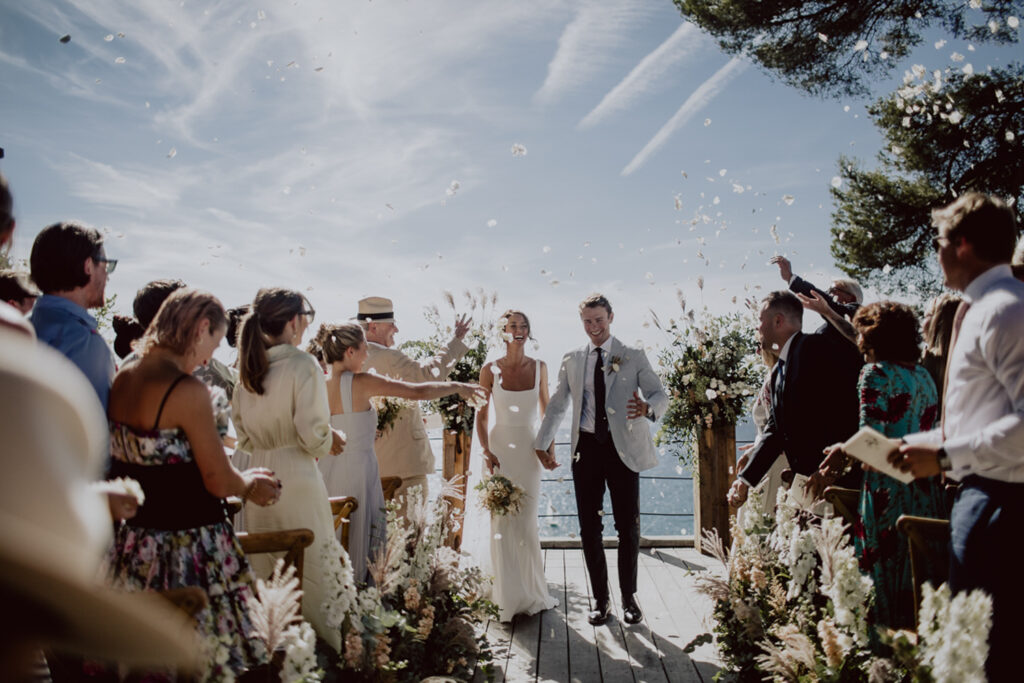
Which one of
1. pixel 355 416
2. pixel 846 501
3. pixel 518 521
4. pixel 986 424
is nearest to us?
pixel 986 424

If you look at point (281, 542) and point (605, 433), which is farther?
point (605, 433)

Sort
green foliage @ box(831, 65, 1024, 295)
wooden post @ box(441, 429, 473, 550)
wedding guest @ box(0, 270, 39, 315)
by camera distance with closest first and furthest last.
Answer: wedding guest @ box(0, 270, 39, 315) < wooden post @ box(441, 429, 473, 550) < green foliage @ box(831, 65, 1024, 295)

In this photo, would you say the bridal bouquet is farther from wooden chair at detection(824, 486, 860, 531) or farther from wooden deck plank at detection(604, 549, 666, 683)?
wooden chair at detection(824, 486, 860, 531)

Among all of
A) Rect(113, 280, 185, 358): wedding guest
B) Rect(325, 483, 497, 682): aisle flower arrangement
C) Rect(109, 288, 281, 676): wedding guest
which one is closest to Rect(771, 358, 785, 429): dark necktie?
Rect(325, 483, 497, 682): aisle flower arrangement

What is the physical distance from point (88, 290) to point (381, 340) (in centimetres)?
257

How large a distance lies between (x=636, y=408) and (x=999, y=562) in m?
2.89

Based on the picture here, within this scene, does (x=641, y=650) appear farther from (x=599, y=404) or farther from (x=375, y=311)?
(x=375, y=311)

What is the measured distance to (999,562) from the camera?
6.57ft

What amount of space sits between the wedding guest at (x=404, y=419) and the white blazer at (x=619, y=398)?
2.46 ft

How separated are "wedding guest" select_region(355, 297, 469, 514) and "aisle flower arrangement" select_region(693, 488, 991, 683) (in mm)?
2288

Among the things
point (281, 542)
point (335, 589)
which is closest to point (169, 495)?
point (281, 542)

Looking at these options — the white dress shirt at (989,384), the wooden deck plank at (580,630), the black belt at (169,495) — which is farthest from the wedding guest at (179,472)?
the wooden deck plank at (580,630)

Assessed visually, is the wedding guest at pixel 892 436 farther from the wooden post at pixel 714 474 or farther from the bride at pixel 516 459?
the wooden post at pixel 714 474

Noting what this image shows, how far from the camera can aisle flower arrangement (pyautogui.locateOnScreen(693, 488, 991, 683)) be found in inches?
69.1
